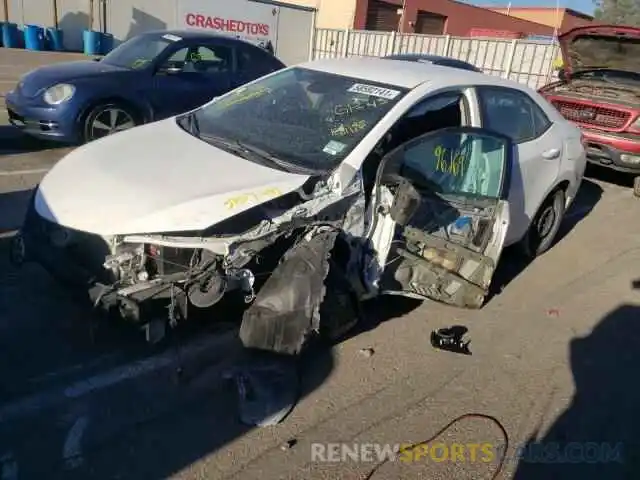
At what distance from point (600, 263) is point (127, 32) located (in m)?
18.3

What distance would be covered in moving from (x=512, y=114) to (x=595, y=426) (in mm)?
2491

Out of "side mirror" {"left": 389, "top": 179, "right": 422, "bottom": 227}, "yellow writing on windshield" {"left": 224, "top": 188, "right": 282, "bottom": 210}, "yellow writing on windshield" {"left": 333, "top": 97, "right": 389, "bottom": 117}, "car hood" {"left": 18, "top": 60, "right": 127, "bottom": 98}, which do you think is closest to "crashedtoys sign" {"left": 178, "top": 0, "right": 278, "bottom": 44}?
"car hood" {"left": 18, "top": 60, "right": 127, "bottom": 98}

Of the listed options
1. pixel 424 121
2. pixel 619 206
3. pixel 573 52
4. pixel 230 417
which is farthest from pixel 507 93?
pixel 573 52

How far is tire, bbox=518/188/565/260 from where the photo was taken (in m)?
4.91

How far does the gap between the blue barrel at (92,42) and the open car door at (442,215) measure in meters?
17.3

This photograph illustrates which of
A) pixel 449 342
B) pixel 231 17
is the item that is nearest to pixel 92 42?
pixel 231 17

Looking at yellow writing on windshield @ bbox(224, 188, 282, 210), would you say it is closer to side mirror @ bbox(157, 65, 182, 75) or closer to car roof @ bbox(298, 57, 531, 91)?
car roof @ bbox(298, 57, 531, 91)

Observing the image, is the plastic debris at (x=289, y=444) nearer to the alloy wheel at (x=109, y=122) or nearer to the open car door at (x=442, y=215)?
the open car door at (x=442, y=215)

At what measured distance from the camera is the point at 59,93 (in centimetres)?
652

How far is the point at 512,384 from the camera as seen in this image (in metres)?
3.29

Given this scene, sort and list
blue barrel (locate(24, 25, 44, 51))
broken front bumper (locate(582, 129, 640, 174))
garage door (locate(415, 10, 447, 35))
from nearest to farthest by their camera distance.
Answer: broken front bumper (locate(582, 129, 640, 174))
blue barrel (locate(24, 25, 44, 51))
garage door (locate(415, 10, 447, 35))

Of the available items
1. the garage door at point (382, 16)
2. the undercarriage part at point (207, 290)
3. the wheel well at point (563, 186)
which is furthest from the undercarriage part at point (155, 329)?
the garage door at point (382, 16)

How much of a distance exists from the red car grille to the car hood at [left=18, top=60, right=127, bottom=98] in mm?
6301

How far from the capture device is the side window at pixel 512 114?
415 centimetres
